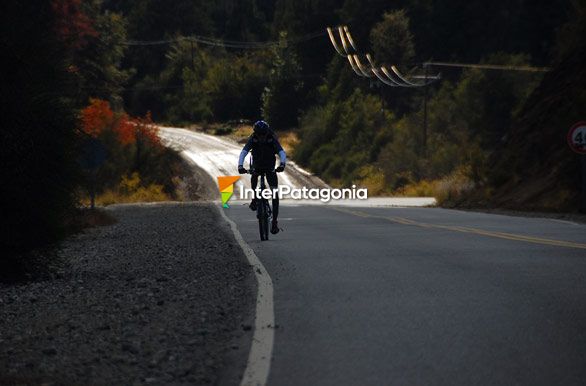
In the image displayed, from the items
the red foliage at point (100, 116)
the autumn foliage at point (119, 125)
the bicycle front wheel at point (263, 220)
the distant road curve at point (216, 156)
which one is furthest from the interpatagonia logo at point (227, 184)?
the bicycle front wheel at point (263, 220)

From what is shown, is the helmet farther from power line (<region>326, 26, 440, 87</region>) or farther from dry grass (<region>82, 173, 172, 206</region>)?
power line (<region>326, 26, 440, 87</region>)

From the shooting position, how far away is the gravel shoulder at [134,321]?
8.22 m

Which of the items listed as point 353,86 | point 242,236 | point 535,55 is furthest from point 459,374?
point 353,86

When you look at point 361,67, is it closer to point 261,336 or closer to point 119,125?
point 119,125

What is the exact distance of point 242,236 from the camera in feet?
→ 74.4

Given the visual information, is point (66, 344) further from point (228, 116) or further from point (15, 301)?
point (228, 116)

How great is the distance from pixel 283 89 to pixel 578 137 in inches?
3345

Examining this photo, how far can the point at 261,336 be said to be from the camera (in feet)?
30.6

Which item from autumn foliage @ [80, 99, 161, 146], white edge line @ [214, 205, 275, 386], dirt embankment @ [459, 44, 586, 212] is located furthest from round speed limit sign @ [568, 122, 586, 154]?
autumn foliage @ [80, 99, 161, 146]

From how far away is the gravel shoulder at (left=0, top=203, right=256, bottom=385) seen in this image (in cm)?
822

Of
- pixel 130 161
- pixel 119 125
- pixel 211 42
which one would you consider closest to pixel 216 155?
pixel 130 161

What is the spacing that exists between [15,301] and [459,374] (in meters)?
7.07

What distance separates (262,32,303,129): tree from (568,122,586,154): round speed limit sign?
84.0 metres

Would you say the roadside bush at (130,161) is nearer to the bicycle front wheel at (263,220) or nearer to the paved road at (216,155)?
the paved road at (216,155)
